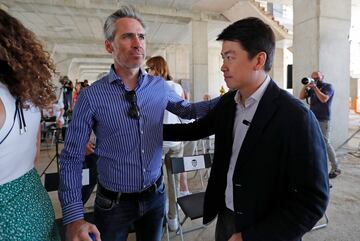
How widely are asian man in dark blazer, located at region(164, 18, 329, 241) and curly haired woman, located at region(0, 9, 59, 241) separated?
66 cm

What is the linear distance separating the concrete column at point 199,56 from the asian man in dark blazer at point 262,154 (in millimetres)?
7955

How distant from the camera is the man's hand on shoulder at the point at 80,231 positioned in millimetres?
903

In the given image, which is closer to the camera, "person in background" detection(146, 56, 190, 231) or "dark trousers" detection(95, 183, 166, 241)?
"dark trousers" detection(95, 183, 166, 241)

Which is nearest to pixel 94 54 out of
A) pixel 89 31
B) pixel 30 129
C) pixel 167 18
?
pixel 89 31

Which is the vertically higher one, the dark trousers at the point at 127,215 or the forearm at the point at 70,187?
the forearm at the point at 70,187

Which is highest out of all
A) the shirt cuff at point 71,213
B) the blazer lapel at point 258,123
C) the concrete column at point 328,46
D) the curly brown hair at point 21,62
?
the concrete column at point 328,46

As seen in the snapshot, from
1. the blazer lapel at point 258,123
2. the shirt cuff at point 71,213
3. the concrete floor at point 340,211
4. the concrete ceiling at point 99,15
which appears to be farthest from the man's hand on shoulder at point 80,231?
the concrete ceiling at point 99,15

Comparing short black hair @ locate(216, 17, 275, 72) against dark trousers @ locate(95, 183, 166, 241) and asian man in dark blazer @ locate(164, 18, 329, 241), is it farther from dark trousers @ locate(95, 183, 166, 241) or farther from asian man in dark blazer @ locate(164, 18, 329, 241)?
dark trousers @ locate(95, 183, 166, 241)

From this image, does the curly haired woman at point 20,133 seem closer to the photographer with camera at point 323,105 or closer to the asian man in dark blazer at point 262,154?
the asian man in dark blazer at point 262,154

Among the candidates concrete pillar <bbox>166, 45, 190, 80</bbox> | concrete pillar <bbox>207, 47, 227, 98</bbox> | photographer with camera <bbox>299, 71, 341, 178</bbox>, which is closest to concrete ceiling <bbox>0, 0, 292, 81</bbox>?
concrete pillar <bbox>166, 45, 190, 80</bbox>

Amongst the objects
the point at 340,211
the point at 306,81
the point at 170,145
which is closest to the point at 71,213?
the point at 170,145

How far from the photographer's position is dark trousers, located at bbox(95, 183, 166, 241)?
114cm

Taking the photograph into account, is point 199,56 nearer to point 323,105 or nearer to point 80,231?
point 323,105

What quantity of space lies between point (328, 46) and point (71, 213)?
17.3 feet
